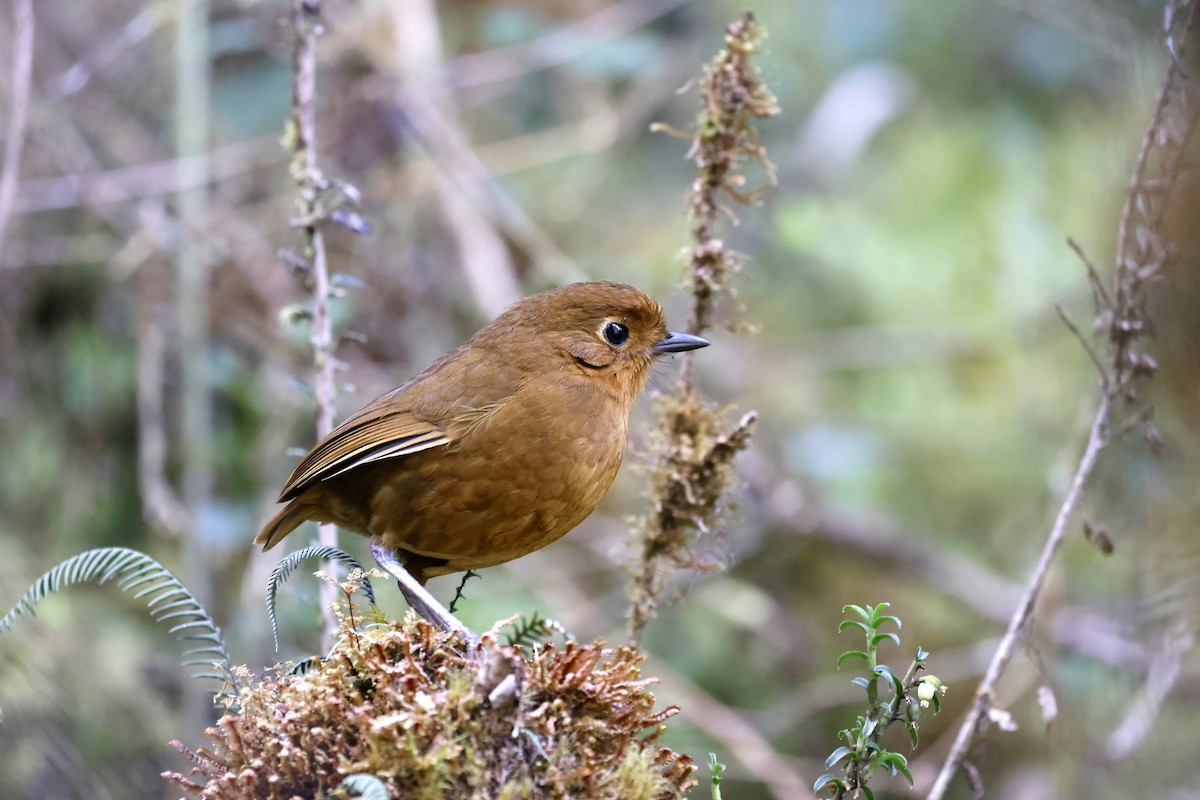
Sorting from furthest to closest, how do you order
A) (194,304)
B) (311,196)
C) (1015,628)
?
(194,304) < (311,196) < (1015,628)

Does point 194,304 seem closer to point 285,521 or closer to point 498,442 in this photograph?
point 285,521

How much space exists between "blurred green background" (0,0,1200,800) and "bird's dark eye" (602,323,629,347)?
142 cm

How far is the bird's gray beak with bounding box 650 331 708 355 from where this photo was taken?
129 inches

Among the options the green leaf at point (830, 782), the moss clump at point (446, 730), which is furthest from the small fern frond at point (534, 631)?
the green leaf at point (830, 782)

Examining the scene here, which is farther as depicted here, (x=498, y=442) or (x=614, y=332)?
(x=614, y=332)

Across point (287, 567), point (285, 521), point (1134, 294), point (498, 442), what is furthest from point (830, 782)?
point (285, 521)

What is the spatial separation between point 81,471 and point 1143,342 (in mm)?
5108

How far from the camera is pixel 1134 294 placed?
115 inches

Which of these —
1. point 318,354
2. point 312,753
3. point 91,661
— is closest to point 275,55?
point 91,661

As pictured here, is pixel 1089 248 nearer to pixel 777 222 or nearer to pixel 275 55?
pixel 777 222

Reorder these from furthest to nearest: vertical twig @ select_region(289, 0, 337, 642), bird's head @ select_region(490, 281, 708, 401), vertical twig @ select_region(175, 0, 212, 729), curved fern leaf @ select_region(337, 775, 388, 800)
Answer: vertical twig @ select_region(175, 0, 212, 729)
bird's head @ select_region(490, 281, 708, 401)
vertical twig @ select_region(289, 0, 337, 642)
curved fern leaf @ select_region(337, 775, 388, 800)

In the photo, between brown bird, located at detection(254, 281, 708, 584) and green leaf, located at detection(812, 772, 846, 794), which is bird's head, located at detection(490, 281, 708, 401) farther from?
green leaf, located at detection(812, 772, 846, 794)

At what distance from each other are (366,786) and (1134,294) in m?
2.18

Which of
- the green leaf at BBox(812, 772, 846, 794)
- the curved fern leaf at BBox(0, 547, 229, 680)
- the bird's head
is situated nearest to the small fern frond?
the curved fern leaf at BBox(0, 547, 229, 680)
